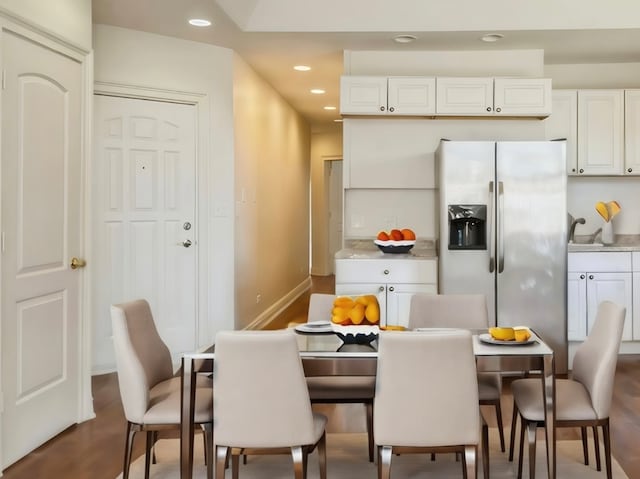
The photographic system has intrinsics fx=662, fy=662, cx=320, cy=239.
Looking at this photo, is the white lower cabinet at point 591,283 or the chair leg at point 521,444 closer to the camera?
the chair leg at point 521,444

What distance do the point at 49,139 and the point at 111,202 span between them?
1448mm

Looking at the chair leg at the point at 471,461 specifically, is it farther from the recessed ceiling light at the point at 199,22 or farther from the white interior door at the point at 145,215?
the recessed ceiling light at the point at 199,22

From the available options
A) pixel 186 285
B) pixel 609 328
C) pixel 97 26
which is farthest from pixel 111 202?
pixel 609 328

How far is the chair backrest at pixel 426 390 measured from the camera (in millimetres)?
2258

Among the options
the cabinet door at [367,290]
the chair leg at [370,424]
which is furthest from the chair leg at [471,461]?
the cabinet door at [367,290]

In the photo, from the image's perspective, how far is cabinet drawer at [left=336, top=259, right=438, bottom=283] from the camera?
4.74m

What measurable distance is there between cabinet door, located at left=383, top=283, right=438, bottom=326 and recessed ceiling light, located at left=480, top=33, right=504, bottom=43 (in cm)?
193

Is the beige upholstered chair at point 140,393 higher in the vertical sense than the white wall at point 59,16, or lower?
lower

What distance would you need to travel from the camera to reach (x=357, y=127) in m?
5.40

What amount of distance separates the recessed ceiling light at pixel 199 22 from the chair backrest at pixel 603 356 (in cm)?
330

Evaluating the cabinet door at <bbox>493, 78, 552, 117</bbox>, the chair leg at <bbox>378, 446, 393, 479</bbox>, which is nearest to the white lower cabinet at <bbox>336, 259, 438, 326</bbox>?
the cabinet door at <bbox>493, 78, 552, 117</bbox>

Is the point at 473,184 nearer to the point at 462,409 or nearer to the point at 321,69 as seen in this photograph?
the point at 321,69

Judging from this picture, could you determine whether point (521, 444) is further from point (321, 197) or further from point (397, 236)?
point (321, 197)

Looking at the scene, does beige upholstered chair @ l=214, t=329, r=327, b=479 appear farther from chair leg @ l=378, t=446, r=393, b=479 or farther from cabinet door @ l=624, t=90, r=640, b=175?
cabinet door @ l=624, t=90, r=640, b=175
